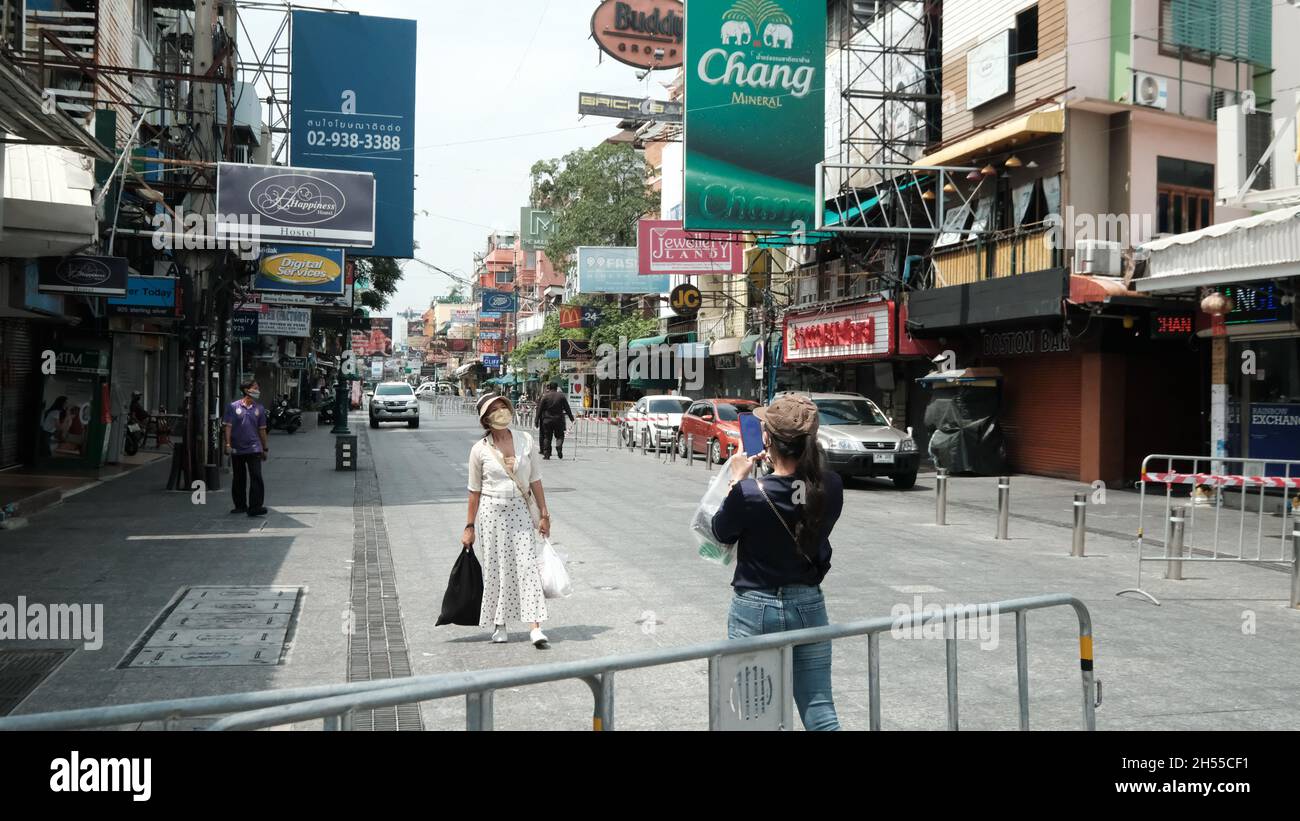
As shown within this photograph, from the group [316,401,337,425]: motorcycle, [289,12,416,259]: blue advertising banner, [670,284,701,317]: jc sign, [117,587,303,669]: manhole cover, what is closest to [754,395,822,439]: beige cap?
[117,587,303,669]: manhole cover

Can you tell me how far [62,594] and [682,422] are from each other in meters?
20.3

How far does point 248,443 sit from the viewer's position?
14.5 metres

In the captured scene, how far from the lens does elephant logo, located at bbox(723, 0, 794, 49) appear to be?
26422 millimetres

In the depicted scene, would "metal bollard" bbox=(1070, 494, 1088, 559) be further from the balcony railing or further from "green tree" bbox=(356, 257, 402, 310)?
"green tree" bbox=(356, 257, 402, 310)

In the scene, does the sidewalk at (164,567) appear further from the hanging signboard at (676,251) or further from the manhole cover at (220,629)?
the hanging signboard at (676,251)

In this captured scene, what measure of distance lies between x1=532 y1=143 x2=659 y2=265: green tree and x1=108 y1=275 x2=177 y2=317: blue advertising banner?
35891mm

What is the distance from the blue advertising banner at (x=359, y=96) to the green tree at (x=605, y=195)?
32.4 metres

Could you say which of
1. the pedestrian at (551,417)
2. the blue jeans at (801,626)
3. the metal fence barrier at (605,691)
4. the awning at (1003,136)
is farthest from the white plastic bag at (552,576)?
the pedestrian at (551,417)

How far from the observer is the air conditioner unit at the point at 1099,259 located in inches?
778

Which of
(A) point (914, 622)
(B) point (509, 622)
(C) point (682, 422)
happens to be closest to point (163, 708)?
(A) point (914, 622)

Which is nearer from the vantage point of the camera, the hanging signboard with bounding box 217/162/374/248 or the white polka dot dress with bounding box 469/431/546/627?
the white polka dot dress with bounding box 469/431/546/627

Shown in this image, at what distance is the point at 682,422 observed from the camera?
2880 cm

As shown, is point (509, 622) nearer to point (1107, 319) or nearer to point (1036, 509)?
point (1036, 509)

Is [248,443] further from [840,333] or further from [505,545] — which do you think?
[840,333]
